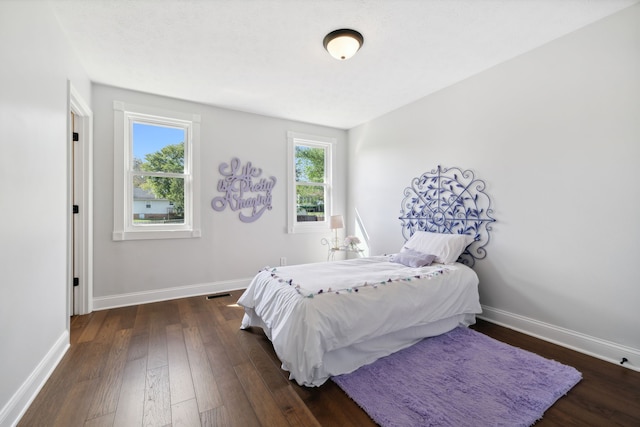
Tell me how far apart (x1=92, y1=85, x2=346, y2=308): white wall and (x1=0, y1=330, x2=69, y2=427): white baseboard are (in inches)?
48.3

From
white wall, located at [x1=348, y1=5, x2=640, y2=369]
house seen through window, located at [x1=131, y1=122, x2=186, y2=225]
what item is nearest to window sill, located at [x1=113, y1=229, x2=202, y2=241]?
house seen through window, located at [x1=131, y1=122, x2=186, y2=225]

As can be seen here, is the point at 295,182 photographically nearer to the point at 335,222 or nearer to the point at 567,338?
the point at 335,222

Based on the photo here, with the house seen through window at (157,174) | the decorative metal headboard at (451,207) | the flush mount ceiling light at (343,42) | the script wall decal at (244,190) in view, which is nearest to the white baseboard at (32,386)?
the house seen through window at (157,174)

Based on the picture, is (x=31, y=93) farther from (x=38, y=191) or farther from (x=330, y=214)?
(x=330, y=214)

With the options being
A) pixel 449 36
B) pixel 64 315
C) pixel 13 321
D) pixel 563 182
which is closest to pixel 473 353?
pixel 563 182

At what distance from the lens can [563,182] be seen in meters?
2.44

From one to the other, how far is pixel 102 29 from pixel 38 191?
148 cm

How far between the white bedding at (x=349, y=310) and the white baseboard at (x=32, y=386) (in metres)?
1.41

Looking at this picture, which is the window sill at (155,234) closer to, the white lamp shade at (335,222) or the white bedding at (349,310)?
the white bedding at (349,310)

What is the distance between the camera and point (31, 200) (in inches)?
70.1

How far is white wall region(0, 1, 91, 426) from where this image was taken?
1508 millimetres

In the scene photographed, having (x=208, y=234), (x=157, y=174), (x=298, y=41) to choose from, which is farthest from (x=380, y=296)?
(x=157, y=174)

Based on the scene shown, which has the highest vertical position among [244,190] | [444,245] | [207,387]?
[244,190]

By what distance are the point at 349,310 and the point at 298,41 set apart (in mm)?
2329
